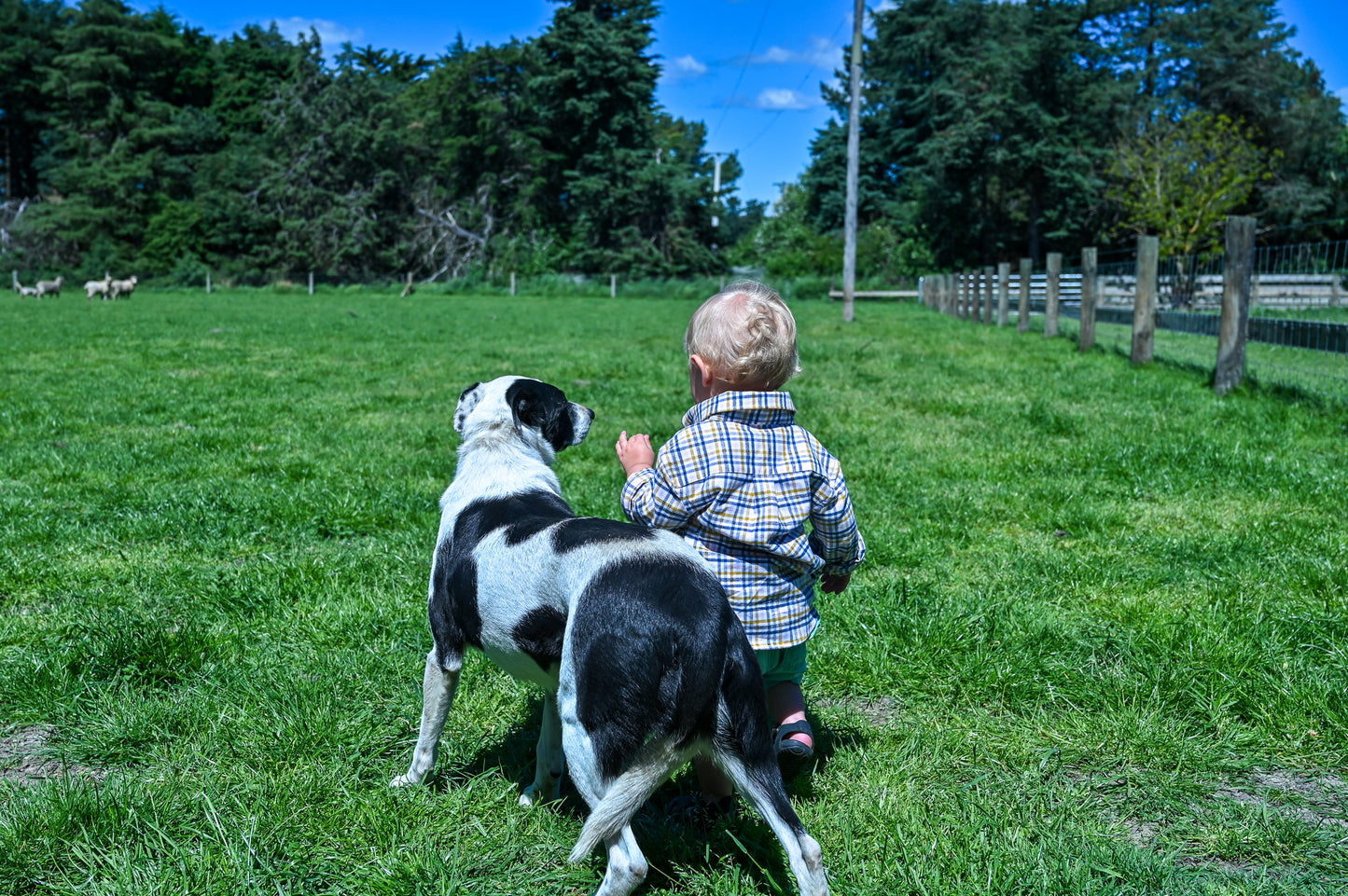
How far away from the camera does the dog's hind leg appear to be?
193cm

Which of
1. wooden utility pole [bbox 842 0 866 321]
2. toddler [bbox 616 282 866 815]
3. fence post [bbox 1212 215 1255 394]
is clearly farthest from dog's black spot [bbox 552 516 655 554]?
wooden utility pole [bbox 842 0 866 321]

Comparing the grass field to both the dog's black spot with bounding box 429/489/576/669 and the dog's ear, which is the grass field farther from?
the dog's ear

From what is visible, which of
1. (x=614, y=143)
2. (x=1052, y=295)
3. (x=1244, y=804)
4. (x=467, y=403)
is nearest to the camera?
(x=1244, y=804)

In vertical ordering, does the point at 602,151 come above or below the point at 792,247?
above

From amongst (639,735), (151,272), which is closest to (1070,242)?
(151,272)

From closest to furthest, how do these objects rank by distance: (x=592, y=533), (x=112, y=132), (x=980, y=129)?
(x=592, y=533) → (x=980, y=129) → (x=112, y=132)

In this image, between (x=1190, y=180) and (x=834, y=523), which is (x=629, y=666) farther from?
(x=1190, y=180)

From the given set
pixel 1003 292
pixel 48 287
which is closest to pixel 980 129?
pixel 1003 292

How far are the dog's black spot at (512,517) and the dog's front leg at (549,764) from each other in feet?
1.67

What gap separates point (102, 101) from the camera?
2205 inches

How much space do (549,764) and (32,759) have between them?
5.24ft

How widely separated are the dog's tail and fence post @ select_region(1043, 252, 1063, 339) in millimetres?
14397

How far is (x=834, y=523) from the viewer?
259 cm

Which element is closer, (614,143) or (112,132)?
(614,143)
